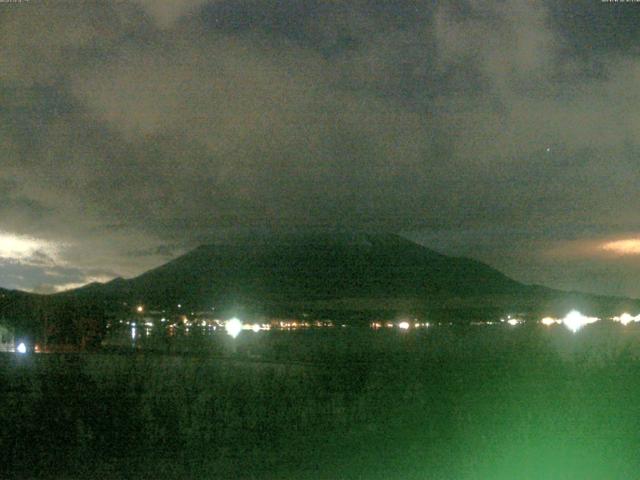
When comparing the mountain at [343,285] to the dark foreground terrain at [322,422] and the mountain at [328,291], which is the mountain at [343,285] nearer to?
the mountain at [328,291]

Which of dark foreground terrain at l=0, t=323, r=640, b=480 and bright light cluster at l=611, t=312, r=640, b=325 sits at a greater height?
bright light cluster at l=611, t=312, r=640, b=325

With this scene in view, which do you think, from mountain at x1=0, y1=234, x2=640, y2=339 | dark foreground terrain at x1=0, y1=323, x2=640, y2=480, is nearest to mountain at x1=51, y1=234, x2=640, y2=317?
mountain at x1=0, y1=234, x2=640, y2=339

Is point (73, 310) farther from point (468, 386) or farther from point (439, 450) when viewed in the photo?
point (439, 450)

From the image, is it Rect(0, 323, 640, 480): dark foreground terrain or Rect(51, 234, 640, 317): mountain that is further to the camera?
Rect(51, 234, 640, 317): mountain

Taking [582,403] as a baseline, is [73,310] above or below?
above

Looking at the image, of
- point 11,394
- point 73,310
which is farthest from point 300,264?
point 11,394

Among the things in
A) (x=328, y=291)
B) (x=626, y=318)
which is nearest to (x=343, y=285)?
(x=328, y=291)

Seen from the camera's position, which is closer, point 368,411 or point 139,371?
point 368,411

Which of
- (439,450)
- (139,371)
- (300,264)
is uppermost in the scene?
(300,264)

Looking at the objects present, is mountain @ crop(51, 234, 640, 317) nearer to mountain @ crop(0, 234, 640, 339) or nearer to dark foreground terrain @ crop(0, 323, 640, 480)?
mountain @ crop(0, 234, 640, 339)
